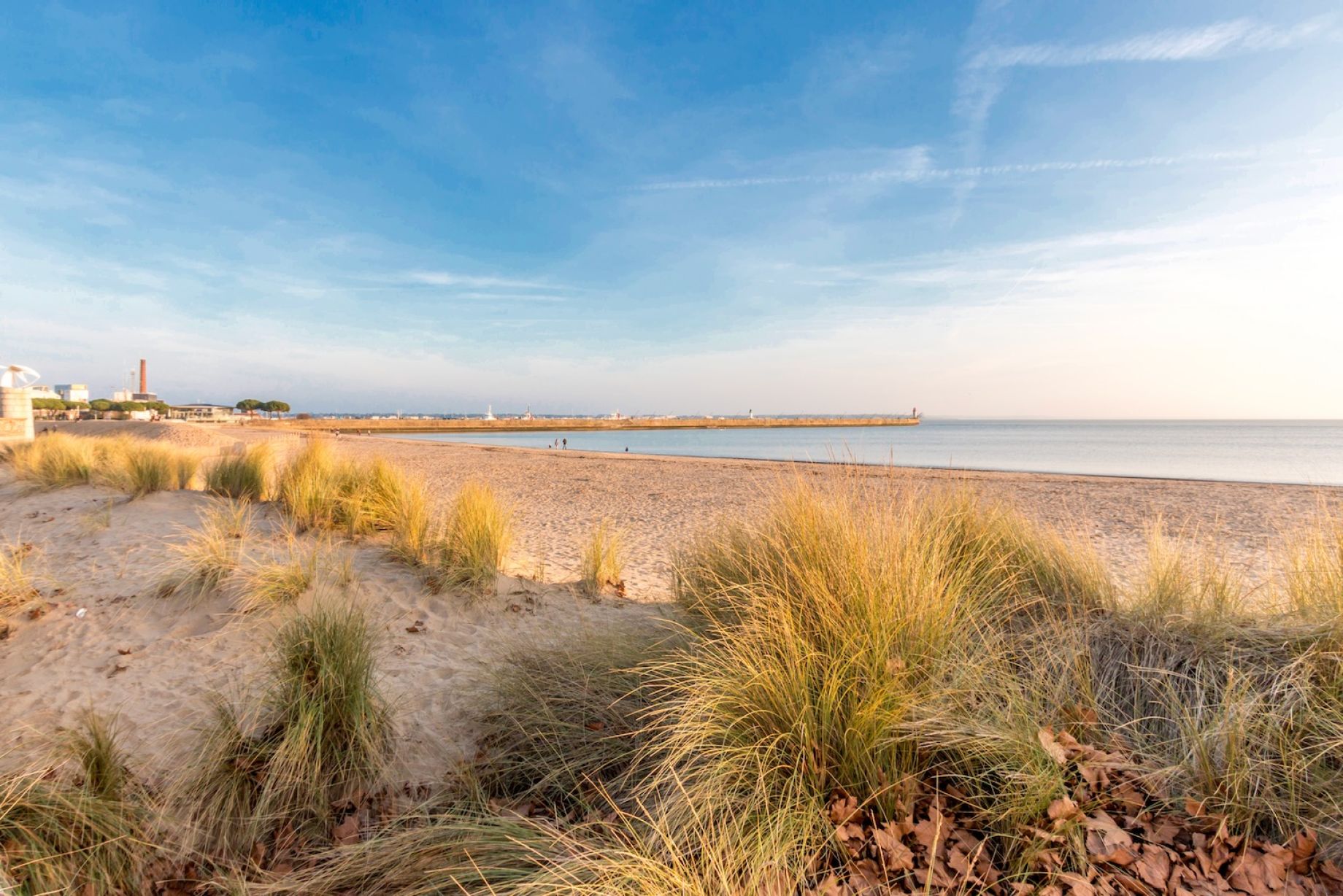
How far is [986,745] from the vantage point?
2402mm

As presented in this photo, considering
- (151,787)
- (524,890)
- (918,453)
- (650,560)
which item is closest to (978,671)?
(524,890)

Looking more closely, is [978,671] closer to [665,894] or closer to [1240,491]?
[665,894]

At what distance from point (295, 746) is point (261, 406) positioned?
94219mm

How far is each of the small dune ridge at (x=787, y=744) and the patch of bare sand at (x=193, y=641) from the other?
6 centimetres

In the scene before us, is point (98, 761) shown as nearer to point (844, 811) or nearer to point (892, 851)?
point (844, 811)

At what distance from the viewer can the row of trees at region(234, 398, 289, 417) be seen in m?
76.9

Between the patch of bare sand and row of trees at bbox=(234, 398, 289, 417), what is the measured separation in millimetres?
83588

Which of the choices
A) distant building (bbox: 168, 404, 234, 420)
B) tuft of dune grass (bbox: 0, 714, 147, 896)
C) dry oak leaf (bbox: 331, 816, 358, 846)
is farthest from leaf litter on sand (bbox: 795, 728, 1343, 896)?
distant building (bbox: 168, 404, 234, 420)

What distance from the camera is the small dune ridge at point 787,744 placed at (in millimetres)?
2158

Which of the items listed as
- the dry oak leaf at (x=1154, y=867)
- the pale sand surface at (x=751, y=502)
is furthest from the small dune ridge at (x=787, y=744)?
the pale sand surface at (x=751, y=502)

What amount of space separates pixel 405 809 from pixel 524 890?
128 centimetres

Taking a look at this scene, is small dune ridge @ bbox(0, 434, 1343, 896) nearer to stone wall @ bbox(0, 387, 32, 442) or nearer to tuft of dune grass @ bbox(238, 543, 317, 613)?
tuft of dune grass @ bbox(238, 543, 317, 613)

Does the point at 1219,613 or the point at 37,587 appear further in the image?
the point at 37,587

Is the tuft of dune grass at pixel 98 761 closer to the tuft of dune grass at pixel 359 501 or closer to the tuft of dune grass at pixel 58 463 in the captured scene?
the tuft of dune grass at pixel 359 501
